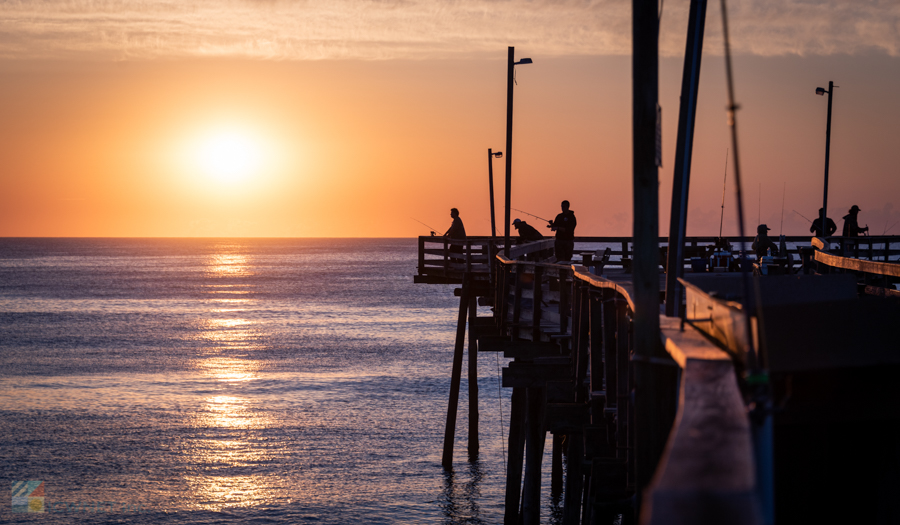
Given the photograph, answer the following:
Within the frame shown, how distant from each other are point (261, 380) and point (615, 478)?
1137 inches

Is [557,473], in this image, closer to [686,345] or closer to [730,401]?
[686,345]

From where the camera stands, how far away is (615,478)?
240 inches

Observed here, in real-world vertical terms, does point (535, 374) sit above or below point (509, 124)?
below

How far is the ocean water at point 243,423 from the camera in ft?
54.1

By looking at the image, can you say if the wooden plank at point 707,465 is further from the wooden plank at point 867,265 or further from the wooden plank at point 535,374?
the wooden plank at point 535,374

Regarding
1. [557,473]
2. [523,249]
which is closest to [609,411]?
[523,249]

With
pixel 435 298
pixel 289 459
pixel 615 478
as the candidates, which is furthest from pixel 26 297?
pixel 615 478

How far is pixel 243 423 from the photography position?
2461 centimetres

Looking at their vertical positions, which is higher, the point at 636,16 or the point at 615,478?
the point at 636,16

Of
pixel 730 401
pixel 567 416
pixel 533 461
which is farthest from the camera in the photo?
pixel 533 461

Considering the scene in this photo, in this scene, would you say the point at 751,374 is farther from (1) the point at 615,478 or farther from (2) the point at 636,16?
(1) the point at 615,478

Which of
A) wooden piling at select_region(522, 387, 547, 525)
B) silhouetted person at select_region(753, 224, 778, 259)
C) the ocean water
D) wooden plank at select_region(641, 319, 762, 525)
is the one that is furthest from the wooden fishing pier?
the ocean water

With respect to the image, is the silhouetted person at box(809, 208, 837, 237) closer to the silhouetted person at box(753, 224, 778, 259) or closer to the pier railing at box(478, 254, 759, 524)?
the silhouetted person at box(753, 224, 778, 259)

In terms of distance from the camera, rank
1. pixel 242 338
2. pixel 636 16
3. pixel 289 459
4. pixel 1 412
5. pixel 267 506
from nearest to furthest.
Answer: pixel 636 16, pixel 267 506, pixel 289 459, pixel 1 412, pixel 242 338
